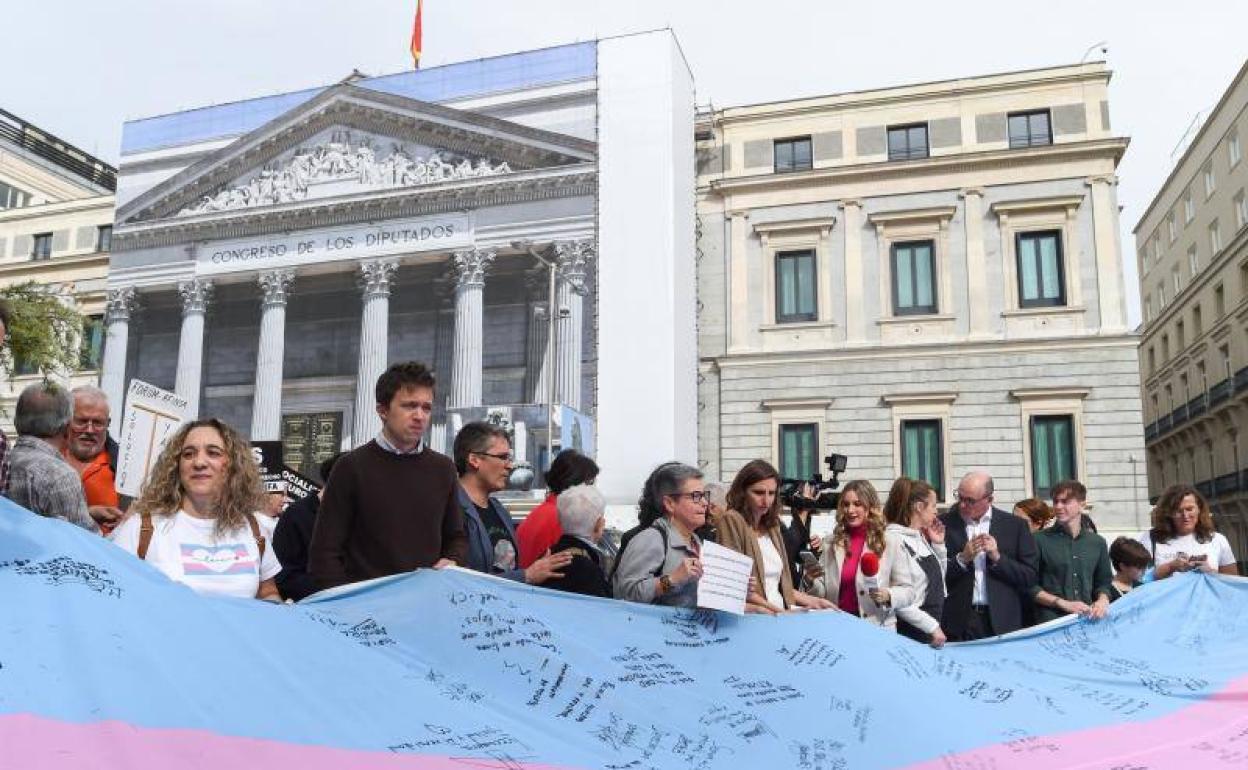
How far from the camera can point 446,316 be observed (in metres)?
22.3

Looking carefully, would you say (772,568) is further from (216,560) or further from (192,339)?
(192,339)

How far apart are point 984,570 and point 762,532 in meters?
1.79

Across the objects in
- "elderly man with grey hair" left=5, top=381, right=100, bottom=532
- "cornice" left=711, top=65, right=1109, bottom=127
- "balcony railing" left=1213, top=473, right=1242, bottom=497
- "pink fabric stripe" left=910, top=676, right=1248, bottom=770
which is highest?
"cornice" left=711, top=65, right=1109, bottom=127

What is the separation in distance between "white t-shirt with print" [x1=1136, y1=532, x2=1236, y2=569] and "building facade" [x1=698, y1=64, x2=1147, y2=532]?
17.1 meters

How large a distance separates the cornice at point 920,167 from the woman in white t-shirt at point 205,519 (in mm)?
23114

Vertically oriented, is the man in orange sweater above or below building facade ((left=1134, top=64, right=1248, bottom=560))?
below

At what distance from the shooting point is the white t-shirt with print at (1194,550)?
6863 mm

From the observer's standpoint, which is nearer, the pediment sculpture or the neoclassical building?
the neoclassical building

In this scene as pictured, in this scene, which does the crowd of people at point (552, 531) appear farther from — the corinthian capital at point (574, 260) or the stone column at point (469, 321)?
the stone column at point (469, 321)

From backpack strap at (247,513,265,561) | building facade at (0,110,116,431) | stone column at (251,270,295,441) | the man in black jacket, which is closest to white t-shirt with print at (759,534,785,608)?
the man in black jacket

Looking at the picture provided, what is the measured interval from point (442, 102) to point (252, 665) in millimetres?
20995

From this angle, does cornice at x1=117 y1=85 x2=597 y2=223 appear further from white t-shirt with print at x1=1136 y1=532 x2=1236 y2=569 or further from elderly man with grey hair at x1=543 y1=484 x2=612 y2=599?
elderly man with grey hair at x1=543 y1=484 x2=612 y2=599

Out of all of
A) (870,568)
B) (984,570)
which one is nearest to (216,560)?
(870,568)

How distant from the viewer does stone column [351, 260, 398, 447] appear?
72.9ft
